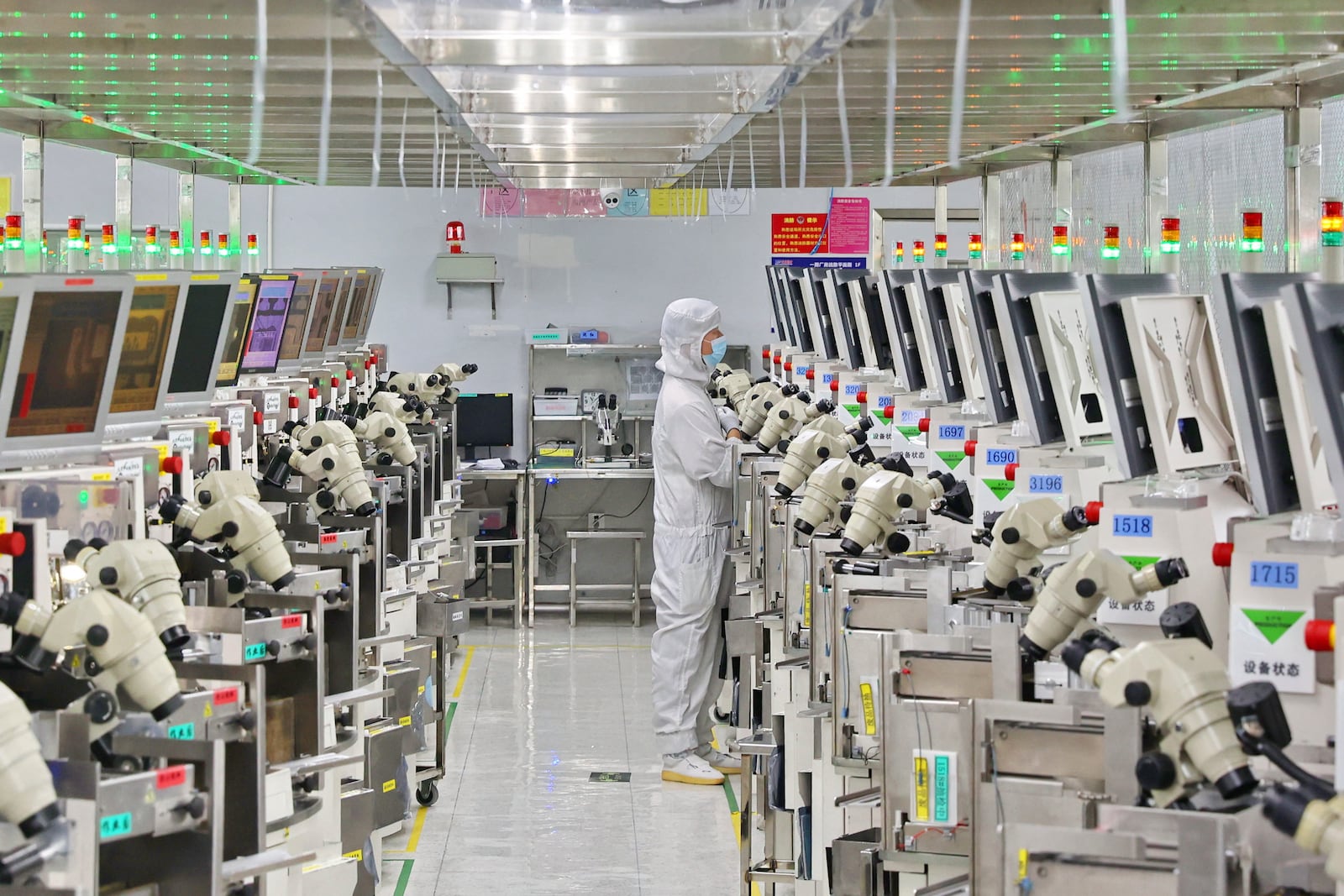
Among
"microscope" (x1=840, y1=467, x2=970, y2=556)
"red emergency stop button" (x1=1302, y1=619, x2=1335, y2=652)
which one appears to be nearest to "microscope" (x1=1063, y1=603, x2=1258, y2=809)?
"red emergency stop button" (x1=1302, y1=619, x2=1335, y2=652)

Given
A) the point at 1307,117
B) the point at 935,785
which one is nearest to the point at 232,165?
the point at 1307,117

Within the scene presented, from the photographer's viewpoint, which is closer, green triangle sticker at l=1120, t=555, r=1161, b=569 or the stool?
green triangle sticker at l=1120, t=555, r=1161, b=569

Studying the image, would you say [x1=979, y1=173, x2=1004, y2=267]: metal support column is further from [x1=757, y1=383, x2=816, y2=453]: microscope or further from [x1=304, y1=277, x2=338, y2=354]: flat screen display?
[x1=304, y1=277, x2=338, y2=354]: flat screen display

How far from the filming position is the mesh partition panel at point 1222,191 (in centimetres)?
680

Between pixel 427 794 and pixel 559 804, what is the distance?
618mm

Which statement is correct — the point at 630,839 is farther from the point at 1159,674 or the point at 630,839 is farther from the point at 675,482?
the point at 1159,674

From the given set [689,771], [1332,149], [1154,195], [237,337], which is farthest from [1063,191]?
[237,337]

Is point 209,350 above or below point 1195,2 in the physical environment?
below

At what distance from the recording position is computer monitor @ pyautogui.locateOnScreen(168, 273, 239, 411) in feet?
17.7

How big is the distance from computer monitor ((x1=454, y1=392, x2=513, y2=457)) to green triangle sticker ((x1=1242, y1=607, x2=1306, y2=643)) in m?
9.90

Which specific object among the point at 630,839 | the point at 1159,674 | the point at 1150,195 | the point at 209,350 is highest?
the point at 1150,195

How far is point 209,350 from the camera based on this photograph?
554 centimetres

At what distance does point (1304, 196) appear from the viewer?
18.2ft

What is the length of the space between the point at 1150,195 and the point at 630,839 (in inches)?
144
